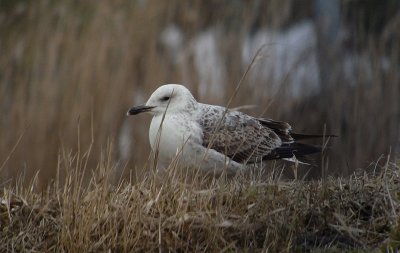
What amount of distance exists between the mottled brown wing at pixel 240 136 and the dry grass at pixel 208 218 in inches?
43.0

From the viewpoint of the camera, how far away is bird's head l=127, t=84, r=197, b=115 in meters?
4.61

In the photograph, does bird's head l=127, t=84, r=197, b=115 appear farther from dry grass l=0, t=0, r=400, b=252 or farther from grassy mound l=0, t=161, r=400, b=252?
grassy mound l=0, t=161, r=400, b=252

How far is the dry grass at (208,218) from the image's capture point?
125 inches

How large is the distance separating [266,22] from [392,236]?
4.12 meters

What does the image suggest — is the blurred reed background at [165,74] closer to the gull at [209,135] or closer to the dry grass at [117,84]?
the dry grass at [117,84]

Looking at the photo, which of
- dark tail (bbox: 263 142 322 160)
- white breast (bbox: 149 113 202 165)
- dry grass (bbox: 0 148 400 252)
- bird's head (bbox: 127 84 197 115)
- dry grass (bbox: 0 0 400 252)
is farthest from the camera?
dry grass (bbox: 0 0 400 252)

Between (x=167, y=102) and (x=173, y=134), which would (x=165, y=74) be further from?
(x=173, y=134)

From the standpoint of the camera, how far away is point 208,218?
3240 mm

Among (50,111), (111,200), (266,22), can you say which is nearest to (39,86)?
(50,111)

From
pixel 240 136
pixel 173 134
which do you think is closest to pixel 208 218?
pixel 173 134

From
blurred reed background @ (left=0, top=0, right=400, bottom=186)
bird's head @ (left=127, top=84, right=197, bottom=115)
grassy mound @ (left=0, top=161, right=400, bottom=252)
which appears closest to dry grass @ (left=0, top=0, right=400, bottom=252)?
blurred reed background @ (left=0, top=0, right=400, bottom=186)

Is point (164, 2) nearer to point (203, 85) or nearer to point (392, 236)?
point (203, 85)

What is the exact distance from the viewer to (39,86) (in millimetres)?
6676

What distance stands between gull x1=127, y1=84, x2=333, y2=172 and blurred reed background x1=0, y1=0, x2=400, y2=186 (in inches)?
53.8
